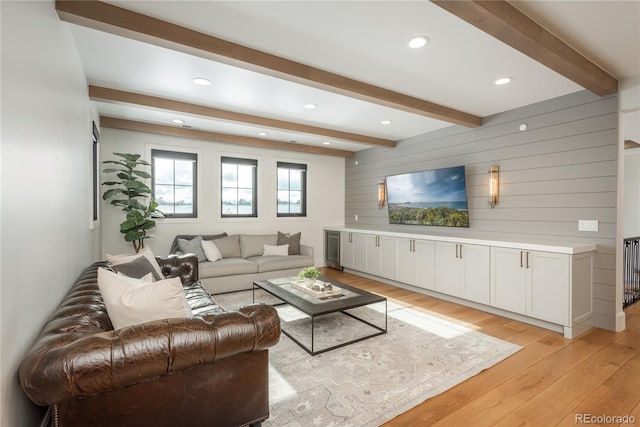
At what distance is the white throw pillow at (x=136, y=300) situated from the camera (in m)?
1.62

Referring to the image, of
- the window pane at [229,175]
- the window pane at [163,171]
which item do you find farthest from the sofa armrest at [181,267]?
the window pane at [229,175]

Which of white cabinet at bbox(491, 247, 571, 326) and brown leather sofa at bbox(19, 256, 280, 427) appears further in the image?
white cabinet at bbox(491, 247, 571, 326)

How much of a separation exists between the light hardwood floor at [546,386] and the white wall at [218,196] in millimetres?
4064

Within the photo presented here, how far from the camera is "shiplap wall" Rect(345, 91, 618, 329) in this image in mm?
3229

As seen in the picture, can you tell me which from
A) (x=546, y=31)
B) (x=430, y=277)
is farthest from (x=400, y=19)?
(x=430, y=277)

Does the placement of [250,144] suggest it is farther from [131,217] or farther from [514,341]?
[514,341]

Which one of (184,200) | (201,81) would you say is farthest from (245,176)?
(201,81)

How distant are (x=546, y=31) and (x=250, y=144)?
437 cm

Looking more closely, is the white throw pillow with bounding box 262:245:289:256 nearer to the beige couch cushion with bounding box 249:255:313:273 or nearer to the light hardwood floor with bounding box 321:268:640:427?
the beige couch cushion with bounding box 249:255:313:273

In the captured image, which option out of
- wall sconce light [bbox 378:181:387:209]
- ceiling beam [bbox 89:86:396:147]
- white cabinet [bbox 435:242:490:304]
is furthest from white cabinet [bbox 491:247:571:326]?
ceiling beam [bbox 89:86:396:147]

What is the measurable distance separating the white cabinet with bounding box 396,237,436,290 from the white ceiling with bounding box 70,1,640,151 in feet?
6.53

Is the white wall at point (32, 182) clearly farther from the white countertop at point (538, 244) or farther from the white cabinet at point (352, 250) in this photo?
the white cabinet at point (352, 250)

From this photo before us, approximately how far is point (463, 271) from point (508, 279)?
1.87 feet

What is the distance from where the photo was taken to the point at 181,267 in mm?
3520
